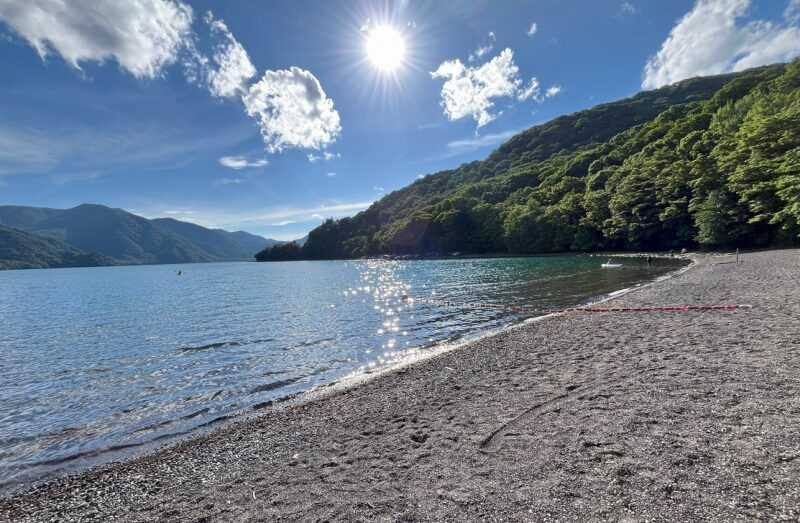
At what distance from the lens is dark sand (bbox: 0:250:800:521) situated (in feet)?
16.4

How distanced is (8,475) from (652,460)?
48.6 feet

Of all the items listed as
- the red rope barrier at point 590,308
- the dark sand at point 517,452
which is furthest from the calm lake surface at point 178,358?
the dark sand at point 517,452

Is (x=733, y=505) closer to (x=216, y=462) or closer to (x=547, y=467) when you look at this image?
(x=547, y=467)

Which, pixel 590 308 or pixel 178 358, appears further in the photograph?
pixel 590 308

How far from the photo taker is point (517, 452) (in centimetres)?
658

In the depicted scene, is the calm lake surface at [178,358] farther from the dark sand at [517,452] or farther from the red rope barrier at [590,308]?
the dark sand at [517,452]

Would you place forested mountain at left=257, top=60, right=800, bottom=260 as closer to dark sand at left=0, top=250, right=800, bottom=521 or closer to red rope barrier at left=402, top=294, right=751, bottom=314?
red rope barrier at left=402, top=294, right=751, bottom=314

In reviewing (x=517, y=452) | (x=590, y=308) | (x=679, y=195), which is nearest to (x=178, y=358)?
(x=517, y=452)

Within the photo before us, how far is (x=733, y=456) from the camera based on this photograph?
Answer: 17.7 ft

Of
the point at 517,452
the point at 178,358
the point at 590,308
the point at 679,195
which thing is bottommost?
the point at 178,358

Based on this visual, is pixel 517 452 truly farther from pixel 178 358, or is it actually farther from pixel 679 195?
pixel 679 195

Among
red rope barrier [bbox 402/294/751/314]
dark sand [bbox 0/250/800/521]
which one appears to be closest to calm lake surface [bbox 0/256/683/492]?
red rope barrier [bbox 402/294/751/314]

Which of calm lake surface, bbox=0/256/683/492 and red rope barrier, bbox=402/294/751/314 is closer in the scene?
calm lake surface, bbox=0/256/683/492

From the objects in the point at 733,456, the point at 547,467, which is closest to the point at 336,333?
the point at 547,467
